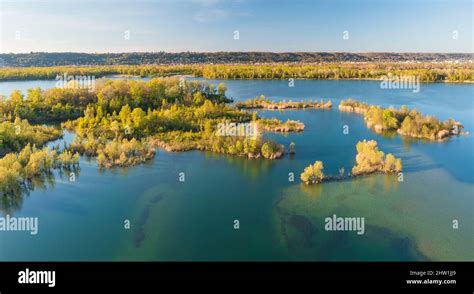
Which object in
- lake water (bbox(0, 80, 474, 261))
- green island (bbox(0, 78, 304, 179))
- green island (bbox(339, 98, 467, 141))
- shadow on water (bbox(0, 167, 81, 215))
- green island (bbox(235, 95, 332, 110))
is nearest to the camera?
lake water (bbox(0, 80, 474, 261))

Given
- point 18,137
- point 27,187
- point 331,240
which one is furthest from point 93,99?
point 331,240

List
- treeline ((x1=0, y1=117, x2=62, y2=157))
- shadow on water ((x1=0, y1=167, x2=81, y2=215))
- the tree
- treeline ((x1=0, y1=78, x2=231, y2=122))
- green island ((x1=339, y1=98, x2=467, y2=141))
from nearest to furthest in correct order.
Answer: shadow on water ((x1=0, y1=167, x2=81, y2=215)) → the tree → treeline ((x1=0, y1=117, x2=62, y2=157)) → green island ((x1=339, y1=98, x2=467, y2=141)) → treeline ((x1=0, y1=78, x2=231, y2=122))

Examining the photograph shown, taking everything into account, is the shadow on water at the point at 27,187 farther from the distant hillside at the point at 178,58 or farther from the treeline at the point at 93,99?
the distant hillside at the point at 178,58

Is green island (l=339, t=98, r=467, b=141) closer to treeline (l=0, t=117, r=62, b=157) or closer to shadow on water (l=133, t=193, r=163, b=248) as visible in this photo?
shadow on water (l=133, t=193, r=163, b=248)

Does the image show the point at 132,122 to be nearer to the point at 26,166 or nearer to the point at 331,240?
the point at 26,166

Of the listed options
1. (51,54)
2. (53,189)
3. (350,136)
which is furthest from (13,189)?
(51,54)

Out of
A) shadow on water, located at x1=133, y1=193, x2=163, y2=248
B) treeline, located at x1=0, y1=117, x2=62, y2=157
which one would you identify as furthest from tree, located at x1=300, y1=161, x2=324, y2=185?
treeline, located at x1=0, y1=117, x2=62, y2=157

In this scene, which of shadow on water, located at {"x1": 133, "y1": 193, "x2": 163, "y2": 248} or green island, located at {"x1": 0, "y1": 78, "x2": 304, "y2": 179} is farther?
green island, located at {"x1": 0, "y1": 78, "x2": 304, "y2": 179}
